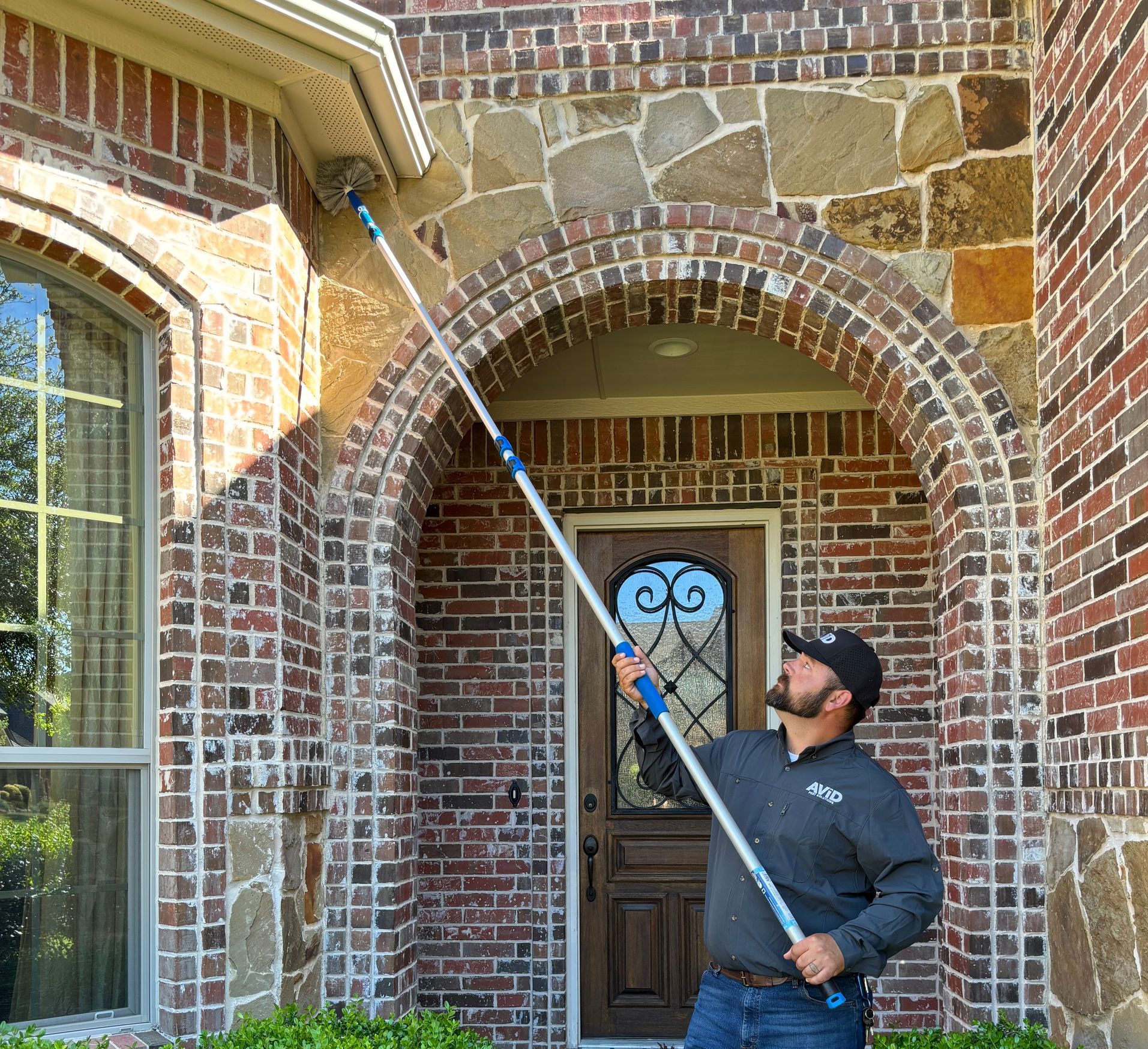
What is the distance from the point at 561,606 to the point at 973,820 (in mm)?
2588

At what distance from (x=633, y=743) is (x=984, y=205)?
3.14 metres

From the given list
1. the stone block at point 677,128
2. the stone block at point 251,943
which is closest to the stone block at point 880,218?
the stone block at point 677,128

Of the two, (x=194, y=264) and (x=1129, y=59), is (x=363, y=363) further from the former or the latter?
(x=1129, y=59)

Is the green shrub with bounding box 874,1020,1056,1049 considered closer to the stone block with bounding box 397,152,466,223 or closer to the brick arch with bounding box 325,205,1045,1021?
the brick arch with bounding box 325,205,1045,1021

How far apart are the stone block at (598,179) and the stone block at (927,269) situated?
0.99 m

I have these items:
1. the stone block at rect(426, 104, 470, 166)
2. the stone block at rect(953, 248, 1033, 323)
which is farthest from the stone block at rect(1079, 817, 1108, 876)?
the stone block at rect(426, 104, 470, 166)

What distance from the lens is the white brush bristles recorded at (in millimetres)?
4645

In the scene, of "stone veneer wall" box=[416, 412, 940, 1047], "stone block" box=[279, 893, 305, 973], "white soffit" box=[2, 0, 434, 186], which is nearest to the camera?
"white soffit" box=[2, 0, 434, 186]

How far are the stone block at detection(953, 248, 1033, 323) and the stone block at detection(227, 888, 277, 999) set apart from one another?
3150 mm

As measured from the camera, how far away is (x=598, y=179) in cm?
468

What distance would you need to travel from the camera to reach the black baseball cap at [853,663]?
3.38m

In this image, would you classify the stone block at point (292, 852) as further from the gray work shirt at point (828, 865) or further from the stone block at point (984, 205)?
the stone block at point (984, 205)

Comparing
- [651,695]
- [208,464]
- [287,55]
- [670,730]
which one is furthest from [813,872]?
Result: [287,55]

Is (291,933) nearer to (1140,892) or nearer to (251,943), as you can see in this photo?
(251,943)
